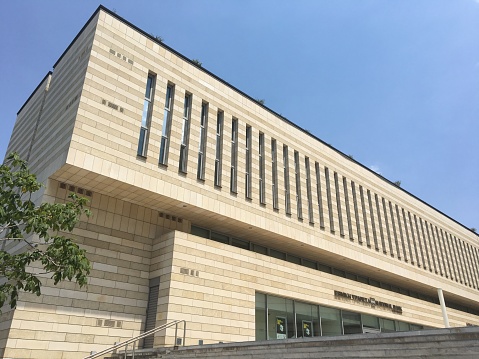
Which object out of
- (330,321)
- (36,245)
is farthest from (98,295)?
(330,321)

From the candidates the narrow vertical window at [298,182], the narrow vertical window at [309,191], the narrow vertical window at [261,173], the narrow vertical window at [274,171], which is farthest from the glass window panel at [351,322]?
the narrow vertical window at [261,173]

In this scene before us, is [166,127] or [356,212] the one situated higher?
[356,212]

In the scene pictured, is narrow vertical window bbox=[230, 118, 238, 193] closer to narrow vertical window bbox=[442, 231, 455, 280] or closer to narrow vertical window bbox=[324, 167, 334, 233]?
narrow vertical window bbox=[324, 167, 334, 233]

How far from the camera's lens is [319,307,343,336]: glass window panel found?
29.2m

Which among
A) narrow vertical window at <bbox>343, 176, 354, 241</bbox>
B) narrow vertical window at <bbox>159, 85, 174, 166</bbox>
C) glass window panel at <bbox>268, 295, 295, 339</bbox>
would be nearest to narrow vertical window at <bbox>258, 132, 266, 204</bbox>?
glass window panel at <bbox>268, 295, 295, 339</bbox>

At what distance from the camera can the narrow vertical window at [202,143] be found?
25.4 meters

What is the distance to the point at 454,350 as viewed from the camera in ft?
32.5

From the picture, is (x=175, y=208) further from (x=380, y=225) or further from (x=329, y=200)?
(x=380, y=225)

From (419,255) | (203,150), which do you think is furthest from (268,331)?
(419,255)

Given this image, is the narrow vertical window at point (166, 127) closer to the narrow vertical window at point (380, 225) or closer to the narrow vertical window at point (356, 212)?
the narrow vertical window at point (356, 212)

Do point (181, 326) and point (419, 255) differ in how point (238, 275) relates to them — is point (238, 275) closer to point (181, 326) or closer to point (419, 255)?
point (181, 326)

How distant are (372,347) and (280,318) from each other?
51.5 ft

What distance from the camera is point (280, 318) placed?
2633 centimetres

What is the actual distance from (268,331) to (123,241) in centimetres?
1071
